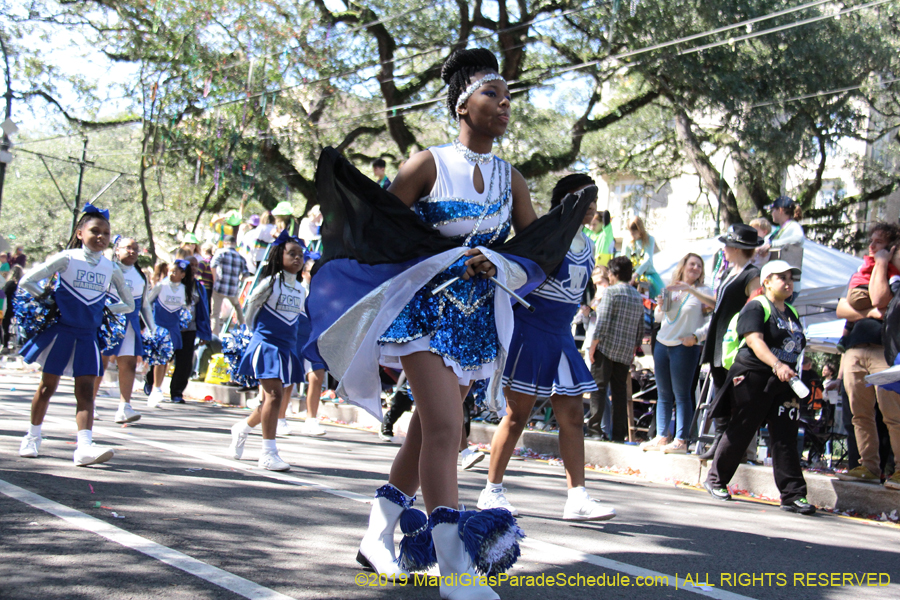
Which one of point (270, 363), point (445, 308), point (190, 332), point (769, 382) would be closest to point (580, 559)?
point (445, 308)

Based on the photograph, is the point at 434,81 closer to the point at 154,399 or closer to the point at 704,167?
the point at 704,167

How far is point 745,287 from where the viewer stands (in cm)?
769

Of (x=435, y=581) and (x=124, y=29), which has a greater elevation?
(x=124, y=29)

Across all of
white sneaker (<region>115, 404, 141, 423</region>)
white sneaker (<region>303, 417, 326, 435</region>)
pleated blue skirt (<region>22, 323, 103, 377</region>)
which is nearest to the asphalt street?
pleated blue skirt (<region>22, 323, 103, 377</region>)

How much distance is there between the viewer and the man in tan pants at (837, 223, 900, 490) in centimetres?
699

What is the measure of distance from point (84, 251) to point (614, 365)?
5.35 metres

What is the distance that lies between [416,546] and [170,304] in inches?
392

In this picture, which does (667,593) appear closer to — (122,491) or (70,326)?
(122,491)

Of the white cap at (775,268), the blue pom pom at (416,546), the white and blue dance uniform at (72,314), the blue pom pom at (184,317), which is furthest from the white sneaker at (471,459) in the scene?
the blue pom pom at (184,317)

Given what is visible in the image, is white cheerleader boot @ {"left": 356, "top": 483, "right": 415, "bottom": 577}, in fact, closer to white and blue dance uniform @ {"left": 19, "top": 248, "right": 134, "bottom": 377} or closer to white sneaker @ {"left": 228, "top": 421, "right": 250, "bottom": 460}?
white and blue dance uniform @ {"left": 19, "top": 248, "right": 134, "bottom": 377}

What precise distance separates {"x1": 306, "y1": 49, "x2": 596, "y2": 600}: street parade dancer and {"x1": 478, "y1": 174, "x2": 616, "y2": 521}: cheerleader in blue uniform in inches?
58.6

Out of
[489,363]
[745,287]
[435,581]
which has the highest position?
[745,287]

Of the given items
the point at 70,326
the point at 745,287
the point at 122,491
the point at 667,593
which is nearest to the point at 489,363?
the point at 667,593

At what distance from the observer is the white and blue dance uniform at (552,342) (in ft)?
17.8
